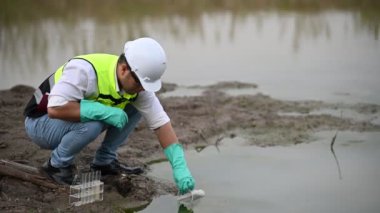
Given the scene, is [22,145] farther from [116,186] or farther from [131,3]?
[131,3]

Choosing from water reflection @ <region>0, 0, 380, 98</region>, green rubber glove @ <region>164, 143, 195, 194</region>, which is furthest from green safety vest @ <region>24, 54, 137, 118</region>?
water reflection @ <region>0, 0, 380, 98</region>

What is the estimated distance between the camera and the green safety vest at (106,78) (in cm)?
364

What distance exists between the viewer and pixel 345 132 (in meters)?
5.20

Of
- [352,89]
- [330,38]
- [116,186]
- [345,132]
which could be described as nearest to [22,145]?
[116,186]

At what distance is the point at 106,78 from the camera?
12.0 feet

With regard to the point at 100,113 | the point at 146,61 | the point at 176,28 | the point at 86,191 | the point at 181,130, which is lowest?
the point at 176,28

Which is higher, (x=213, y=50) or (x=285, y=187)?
(x=285, y=187)

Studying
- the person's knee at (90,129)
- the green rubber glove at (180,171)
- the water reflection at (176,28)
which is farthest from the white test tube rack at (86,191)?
the water reflection at (176,28)

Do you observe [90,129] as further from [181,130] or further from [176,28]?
[176,28]

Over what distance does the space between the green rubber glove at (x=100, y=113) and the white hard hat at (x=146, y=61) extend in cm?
25

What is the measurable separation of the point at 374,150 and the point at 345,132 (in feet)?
1.57

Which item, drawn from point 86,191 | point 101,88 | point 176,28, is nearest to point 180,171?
point 86,191

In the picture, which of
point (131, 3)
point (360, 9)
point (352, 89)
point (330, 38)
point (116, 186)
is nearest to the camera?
point (116, 186)

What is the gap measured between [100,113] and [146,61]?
1.34ft
